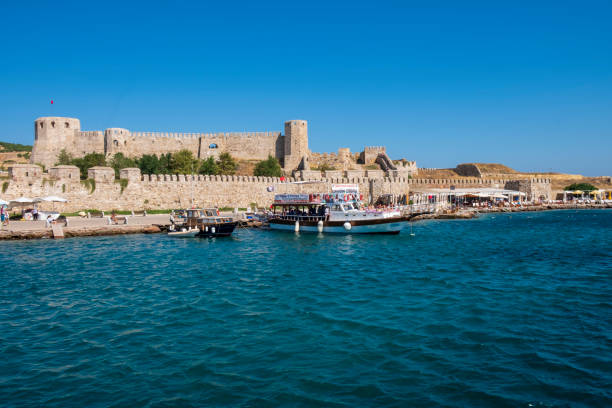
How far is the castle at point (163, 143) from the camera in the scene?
34969 mm

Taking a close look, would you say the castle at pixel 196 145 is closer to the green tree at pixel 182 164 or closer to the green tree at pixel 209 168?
the green tree at pixel 182 164

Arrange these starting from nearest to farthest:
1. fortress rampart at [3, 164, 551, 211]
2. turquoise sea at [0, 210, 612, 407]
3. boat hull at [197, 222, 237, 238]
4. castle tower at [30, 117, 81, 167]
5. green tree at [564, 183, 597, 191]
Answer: turquoise sea at [0, 210, 612, 407], boat hull at [197, 222, 237, 238], fortress rampart at [3, 164, 551, 211], castle tower at [30, 117, 81, 167], green tree at [564, 183, 597, 191]

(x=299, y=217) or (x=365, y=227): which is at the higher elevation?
(x=299, y=217)

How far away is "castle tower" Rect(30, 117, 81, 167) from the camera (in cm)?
3459

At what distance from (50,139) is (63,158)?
226 centimetres

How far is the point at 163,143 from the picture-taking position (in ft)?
133

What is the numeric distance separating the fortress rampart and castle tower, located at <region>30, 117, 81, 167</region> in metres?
10.1

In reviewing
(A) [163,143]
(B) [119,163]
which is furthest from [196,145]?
(B) [119,163]

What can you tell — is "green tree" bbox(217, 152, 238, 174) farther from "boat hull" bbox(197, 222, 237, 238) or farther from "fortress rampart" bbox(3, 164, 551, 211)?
"boat hull" bbox(197, 222, 237, 238)

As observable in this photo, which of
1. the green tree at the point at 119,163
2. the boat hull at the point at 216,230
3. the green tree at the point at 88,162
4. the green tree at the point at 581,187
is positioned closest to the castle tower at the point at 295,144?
the green tree at the point at 119,163

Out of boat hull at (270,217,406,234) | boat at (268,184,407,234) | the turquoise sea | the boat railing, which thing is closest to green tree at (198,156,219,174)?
the boat railing

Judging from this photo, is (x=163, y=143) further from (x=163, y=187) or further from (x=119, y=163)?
(x=163, y=187)

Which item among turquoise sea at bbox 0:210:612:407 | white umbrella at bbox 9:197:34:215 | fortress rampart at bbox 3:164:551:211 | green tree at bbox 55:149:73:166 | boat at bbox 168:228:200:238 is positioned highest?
green tree at bbox 55:149:73:166

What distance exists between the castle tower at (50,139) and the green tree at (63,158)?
1.43 ft
